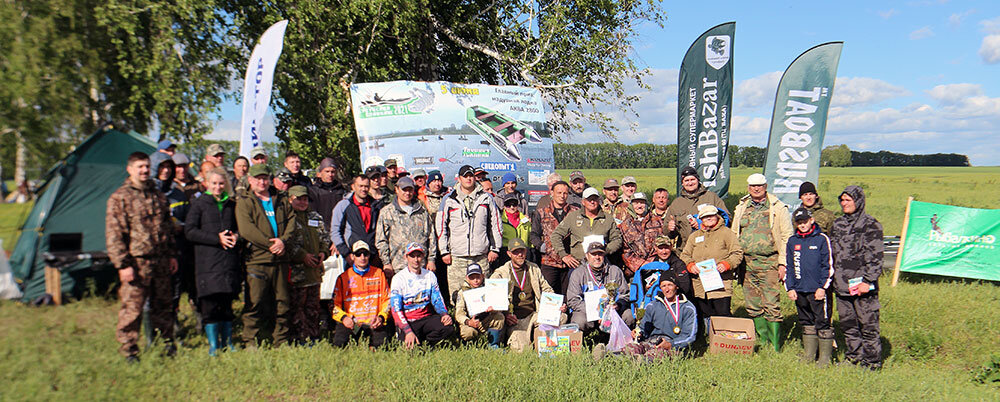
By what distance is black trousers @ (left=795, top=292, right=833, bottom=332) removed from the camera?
6574 millimetres

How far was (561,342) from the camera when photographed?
6.27 meters

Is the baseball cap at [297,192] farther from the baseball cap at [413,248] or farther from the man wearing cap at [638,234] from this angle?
the man wearing cap at [638,234]

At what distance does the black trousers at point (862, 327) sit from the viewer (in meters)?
6.38

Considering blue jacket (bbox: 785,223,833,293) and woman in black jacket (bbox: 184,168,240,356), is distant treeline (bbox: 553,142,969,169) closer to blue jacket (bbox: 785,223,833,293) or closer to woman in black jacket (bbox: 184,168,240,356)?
blue jacket (bbox: 785,223,833,293)

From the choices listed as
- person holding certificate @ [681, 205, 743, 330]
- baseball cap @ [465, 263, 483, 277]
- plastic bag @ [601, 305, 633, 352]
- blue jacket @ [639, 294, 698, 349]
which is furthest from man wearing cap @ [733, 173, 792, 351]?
baseball cap @ [465, 263, 483, 277]

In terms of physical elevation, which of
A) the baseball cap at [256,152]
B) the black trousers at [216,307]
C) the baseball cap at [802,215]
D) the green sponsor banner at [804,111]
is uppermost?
the green sponsor banner at [804,111]

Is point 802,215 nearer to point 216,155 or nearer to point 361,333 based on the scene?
point 361,333

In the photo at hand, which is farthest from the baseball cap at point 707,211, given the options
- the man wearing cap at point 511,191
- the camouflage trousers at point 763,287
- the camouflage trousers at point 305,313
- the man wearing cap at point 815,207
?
the camouflage trousers at point 305,313

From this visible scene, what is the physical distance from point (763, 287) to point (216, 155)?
6561 millimetres

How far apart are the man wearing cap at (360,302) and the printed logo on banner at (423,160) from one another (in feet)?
8.20

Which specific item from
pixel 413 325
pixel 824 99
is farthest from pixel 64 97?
pixel 824 99

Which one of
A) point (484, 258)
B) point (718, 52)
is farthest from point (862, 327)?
point (718, 52)

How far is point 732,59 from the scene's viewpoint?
10797mm

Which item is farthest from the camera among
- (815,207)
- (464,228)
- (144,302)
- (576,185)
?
(576,185)
